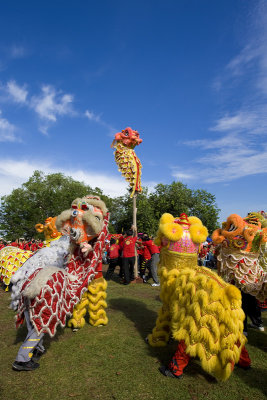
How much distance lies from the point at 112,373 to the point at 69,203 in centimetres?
2361

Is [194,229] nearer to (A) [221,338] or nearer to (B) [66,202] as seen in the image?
(A) [221,338]

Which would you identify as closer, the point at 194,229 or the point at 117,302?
the point at 194,229

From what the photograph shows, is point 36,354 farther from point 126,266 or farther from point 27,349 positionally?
point 126,266

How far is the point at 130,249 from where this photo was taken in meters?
8.17

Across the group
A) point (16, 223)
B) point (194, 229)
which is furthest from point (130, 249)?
point (16, 223)

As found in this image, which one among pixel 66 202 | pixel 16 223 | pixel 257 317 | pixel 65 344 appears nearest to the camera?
pixel 65 344

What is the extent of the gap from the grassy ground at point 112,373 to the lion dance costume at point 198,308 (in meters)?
0.25

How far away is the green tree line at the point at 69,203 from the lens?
75.2 ft

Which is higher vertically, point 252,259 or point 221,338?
point 252,259

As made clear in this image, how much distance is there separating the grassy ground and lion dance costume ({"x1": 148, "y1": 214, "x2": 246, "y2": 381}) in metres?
0.25

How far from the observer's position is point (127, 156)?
700cm

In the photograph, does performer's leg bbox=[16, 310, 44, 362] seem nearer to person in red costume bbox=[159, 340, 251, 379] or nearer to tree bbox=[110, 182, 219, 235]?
person in red costume bbox=[159, 340, 251, 379]

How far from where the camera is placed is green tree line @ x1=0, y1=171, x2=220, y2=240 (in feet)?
75.2

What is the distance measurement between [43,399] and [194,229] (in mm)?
2368
